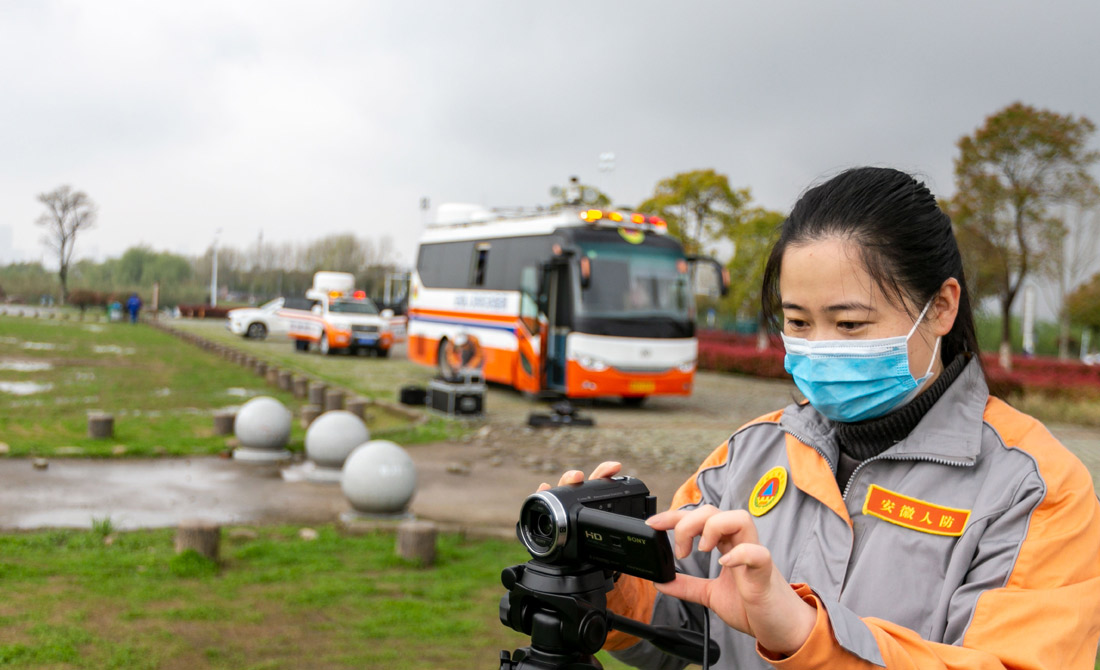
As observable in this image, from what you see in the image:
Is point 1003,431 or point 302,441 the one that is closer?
point 1003,431

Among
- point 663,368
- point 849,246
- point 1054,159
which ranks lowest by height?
point 663,368

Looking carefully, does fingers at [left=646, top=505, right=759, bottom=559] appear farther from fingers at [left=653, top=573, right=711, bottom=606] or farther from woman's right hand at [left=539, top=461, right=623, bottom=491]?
woman's right hand at [left=539, top=461, right=623, bottom=491]

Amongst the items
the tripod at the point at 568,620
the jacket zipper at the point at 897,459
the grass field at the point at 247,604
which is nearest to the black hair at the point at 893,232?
the jacket zipper at the point at 897,459

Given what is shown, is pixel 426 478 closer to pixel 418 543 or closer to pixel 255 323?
pixel 418 543

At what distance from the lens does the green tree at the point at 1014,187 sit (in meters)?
19.8

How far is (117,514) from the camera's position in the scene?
23.2ft

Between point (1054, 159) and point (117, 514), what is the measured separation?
2031cm

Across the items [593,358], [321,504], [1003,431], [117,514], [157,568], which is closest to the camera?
[1003,431]

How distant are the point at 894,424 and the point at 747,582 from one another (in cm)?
70

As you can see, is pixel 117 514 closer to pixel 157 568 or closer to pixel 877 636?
pixel 157 568

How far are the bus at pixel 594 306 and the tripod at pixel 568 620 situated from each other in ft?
41.0

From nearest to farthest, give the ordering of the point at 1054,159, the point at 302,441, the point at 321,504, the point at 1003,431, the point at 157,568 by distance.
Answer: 1. the point at 1003,431
2. the point at 157,568
3. the point at 321,504
4. the point at 302,441
5. the point at 1054,159

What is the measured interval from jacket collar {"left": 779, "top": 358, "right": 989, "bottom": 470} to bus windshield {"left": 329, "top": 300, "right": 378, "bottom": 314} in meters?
26.8

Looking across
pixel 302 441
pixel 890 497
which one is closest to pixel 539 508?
pixel 890 497
